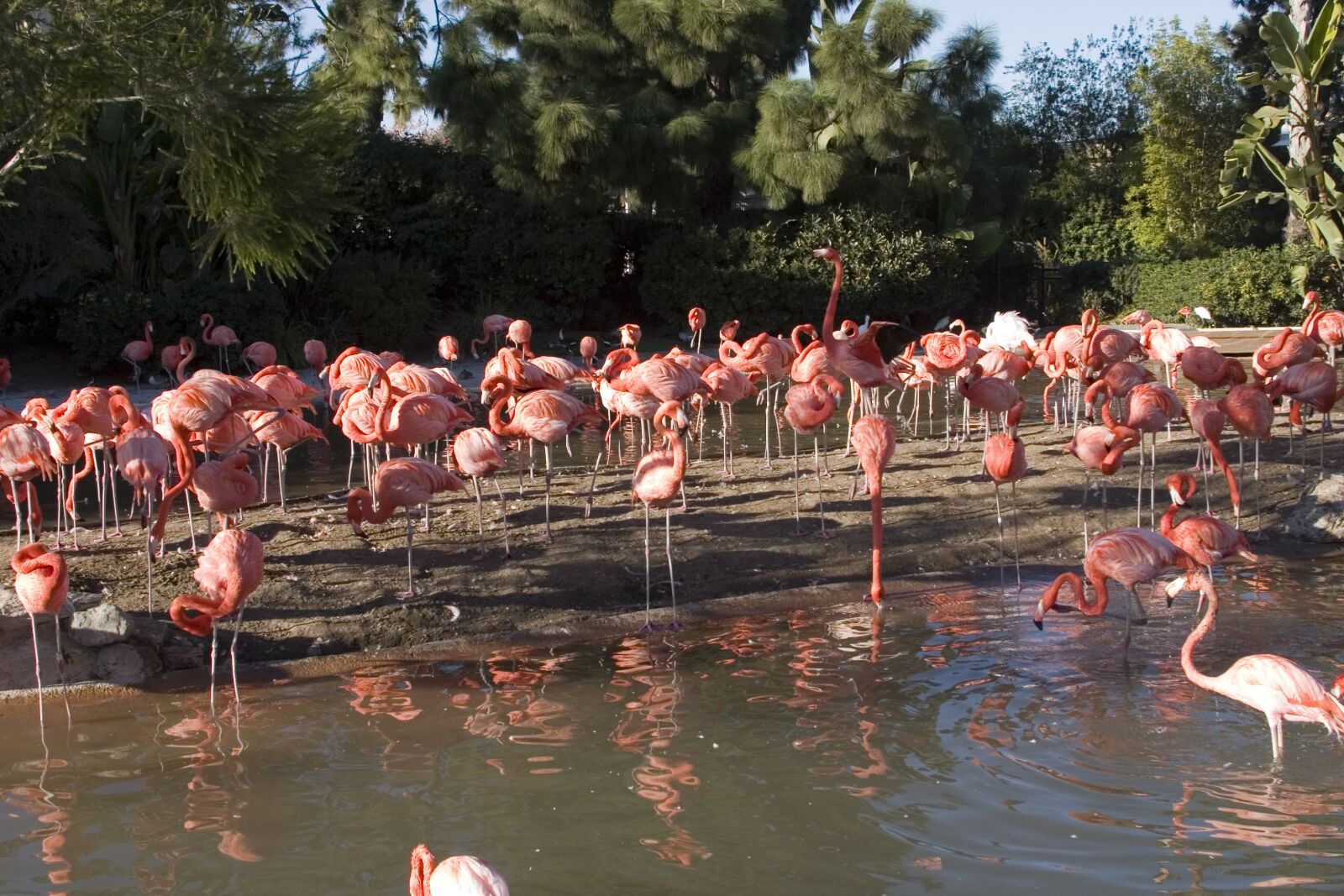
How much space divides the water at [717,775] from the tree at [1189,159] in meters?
20.7

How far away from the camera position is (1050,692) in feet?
16.2

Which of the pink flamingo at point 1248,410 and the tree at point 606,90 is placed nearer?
the pink flamingo at point 1248,410

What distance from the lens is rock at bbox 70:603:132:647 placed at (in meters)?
5.29

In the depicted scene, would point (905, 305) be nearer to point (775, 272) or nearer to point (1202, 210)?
point (775, 272)

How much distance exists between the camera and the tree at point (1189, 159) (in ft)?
81.5

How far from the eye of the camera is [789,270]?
2027 centimetres

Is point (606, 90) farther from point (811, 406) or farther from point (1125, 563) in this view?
point (1125, 563)

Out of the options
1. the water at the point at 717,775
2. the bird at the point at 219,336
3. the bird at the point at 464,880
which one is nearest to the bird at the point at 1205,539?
the water at the point at 717,775

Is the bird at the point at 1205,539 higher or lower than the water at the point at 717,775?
higher

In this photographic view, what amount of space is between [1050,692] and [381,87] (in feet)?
62.4

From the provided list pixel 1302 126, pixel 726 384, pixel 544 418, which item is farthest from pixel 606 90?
pixel 544 418

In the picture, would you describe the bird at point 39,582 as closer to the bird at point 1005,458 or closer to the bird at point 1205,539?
the bird at point 1005,458

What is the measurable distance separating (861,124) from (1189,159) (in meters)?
8.42

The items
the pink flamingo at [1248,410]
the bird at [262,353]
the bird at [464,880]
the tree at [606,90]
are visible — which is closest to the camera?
the bird at [464,880]
